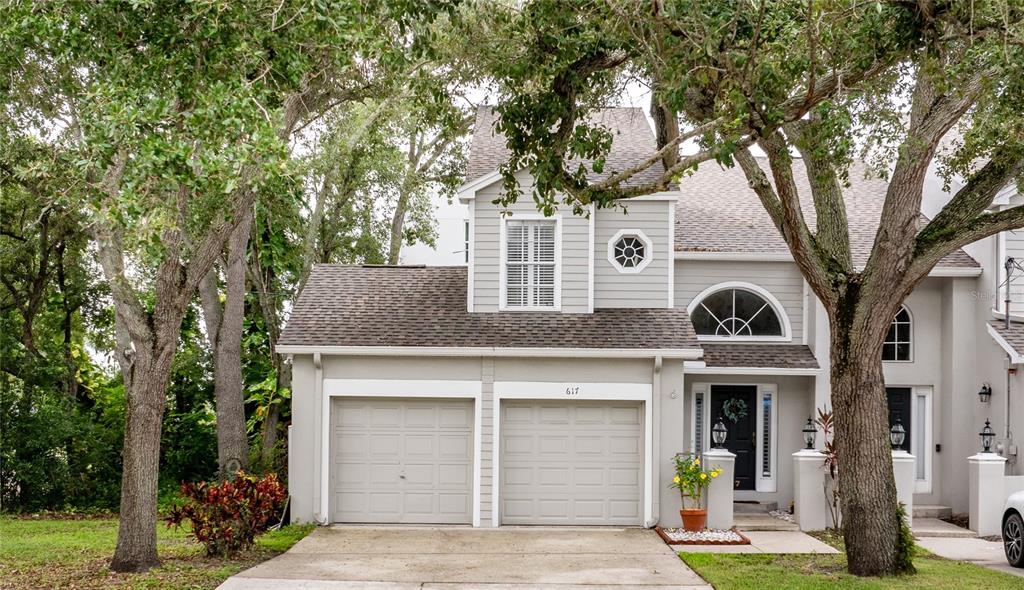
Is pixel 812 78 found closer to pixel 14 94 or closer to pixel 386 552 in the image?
pixel 386 552

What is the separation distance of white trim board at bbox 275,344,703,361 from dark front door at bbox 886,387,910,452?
4803 millimetres

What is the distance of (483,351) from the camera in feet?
54.3

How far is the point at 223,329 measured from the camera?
20.5m

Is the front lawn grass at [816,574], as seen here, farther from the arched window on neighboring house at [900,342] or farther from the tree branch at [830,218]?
the arched window on neighboring house at [900,342]

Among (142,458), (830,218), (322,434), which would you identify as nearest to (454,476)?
(322,434)

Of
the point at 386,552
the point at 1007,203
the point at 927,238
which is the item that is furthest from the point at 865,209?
the point at 386,552

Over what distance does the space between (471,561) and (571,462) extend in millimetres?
3854

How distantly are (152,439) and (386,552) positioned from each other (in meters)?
3.58

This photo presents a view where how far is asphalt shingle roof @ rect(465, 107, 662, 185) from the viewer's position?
704 inches

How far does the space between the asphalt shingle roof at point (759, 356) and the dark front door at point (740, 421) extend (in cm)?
77

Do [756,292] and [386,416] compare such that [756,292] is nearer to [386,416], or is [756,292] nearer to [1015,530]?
[1015,530]

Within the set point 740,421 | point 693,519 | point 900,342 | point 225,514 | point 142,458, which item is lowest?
point 693,519

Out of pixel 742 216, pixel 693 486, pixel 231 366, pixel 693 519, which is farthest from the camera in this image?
pixel 231 366

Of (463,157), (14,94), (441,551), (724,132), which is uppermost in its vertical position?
(463,157)
